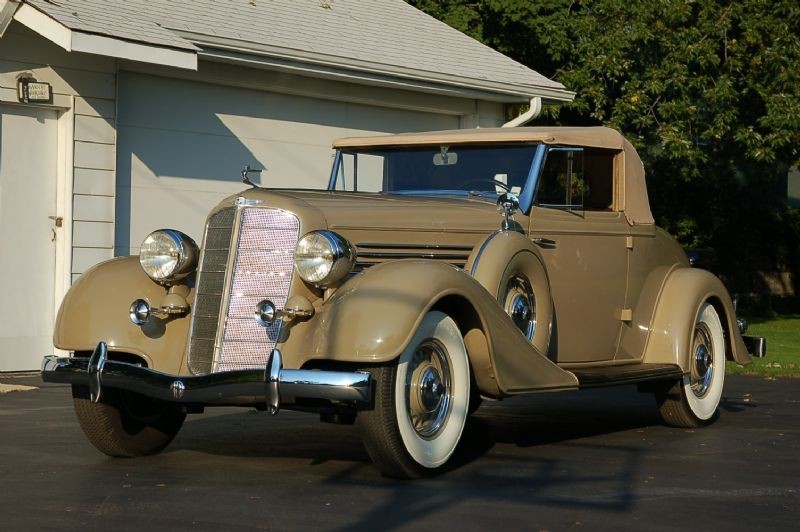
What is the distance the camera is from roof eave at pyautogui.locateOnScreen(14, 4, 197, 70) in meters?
11.6

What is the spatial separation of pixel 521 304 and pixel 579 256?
93cm

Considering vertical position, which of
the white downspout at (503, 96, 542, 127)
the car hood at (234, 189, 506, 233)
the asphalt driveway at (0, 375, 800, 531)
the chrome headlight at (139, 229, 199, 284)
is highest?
the white downspout at (503, 96, 542, 127)

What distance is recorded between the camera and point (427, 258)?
7.49m

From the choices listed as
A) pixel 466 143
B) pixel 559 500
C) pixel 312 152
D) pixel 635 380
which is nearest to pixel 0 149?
pixel 312 152

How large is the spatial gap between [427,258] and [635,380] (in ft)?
5.24

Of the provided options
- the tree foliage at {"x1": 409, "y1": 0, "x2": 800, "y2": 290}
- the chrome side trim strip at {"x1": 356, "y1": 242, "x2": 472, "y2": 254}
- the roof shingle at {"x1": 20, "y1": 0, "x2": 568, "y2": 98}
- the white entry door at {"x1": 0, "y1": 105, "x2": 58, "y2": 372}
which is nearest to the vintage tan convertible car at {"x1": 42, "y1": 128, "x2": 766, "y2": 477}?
the chrome side trim strip at {"x1": 356, "y1": 242, "x2": 472, "y2": 254}

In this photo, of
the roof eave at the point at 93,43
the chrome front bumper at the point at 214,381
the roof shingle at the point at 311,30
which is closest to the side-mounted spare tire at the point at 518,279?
the chrome front bumper at the point at 214,381

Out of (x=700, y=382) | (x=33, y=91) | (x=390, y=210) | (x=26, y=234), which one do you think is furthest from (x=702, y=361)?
(x=33, y=91)

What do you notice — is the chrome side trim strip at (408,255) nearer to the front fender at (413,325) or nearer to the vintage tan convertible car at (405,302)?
the vintage tan convertible car at (405,302)

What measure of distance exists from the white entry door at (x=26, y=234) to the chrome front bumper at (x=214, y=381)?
17.8 ft

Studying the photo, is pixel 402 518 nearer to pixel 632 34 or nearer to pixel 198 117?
pixel 198 117

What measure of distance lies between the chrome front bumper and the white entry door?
5436 millimetres

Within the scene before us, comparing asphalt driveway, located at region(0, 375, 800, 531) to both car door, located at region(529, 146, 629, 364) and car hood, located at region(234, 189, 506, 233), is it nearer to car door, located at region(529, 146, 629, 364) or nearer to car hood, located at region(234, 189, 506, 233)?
car door, located at region(529, 146, 629, 364)

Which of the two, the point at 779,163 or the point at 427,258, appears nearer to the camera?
the point at 427,258
